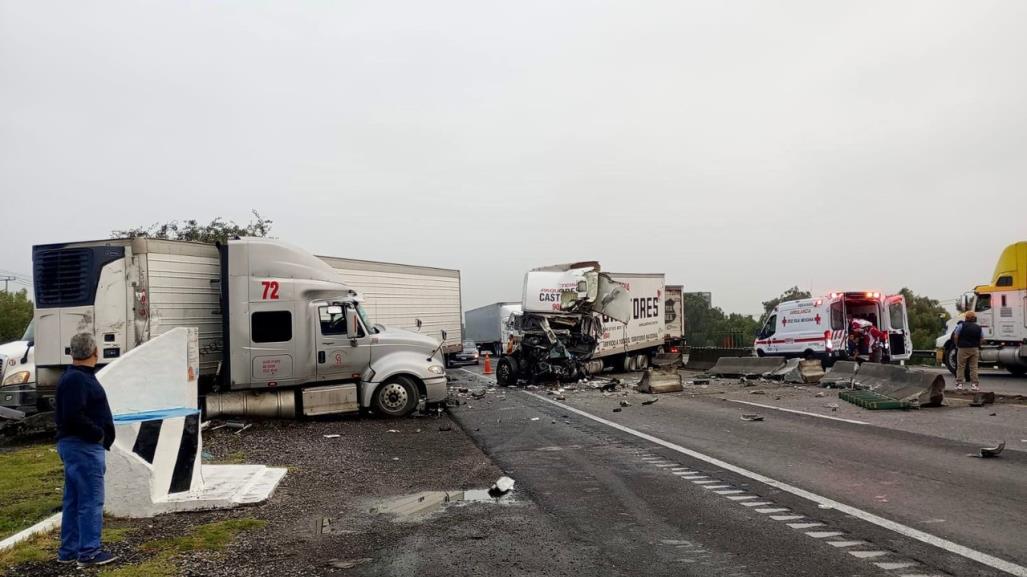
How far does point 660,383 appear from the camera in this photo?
61.6 feet

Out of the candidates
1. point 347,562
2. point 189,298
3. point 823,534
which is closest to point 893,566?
point 823,534

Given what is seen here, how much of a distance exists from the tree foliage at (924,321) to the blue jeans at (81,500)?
68782 mm

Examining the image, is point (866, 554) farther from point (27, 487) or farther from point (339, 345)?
point (339, 345)

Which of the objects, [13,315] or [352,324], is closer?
[352,324]

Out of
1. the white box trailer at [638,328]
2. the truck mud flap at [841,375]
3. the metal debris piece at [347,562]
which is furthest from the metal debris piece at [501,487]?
the white box trailer at [638,328]

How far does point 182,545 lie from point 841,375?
17.2 meters

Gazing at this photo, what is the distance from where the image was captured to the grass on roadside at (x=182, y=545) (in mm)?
4855

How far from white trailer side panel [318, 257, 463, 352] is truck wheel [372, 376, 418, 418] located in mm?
5638

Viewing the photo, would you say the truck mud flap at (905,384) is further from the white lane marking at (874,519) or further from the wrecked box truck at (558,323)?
the wrecked box truck at (558,323)

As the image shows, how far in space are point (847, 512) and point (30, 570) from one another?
6.25 m

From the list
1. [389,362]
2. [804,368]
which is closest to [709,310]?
[804,368]

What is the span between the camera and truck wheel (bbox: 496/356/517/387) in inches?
882

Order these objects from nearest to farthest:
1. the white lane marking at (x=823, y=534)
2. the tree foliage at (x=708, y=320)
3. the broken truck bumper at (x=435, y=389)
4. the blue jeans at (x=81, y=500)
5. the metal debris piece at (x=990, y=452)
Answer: the blue jeans at (x=81, y=500) < the white lane marking at (x=823, y=534) < the metal debris piece at (x=990, y=452) < the broken truck bumper at (x=435, y=389) < the tree foliage at (x=708, y=320)

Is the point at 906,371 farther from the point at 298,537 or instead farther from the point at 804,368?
the point at 298,537
